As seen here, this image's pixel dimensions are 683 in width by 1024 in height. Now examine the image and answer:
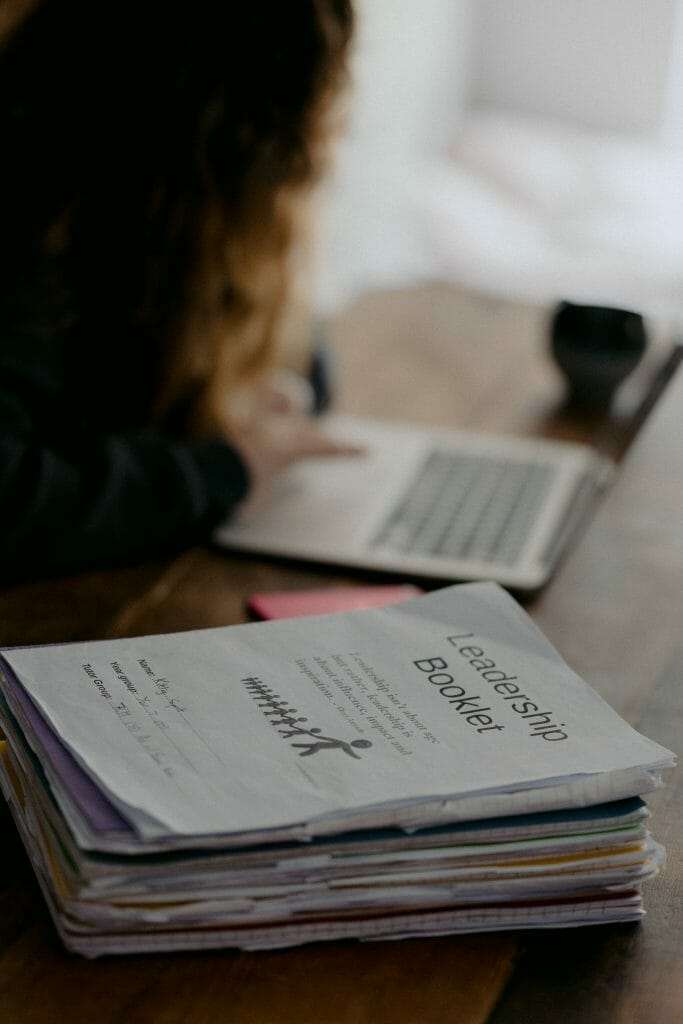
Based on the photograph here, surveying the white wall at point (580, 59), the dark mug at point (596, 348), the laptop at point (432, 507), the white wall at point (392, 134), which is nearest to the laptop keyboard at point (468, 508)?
the laptop at point (432, 507)

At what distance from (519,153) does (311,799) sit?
3.39 metres

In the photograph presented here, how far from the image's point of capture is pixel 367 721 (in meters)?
0.59

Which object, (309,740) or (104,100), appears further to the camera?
(104,100)

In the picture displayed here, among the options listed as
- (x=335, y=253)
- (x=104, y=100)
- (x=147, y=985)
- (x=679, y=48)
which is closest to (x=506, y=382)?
(x=104, y=100)

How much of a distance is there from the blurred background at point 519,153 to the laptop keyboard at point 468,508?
178 centimetres

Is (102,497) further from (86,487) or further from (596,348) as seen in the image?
(596,348)

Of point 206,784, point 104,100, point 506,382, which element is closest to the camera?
point 206,784

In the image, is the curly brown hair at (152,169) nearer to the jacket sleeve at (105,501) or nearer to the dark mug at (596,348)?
the jacket sleeve at (105,501)

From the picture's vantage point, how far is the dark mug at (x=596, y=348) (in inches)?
52.6

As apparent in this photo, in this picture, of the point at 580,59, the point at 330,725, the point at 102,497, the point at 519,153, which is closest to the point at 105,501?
the point at 102,497

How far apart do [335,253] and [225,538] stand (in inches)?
85.6

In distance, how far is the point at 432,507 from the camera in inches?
43.1

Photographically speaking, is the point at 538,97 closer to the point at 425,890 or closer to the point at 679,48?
the point at 679,48

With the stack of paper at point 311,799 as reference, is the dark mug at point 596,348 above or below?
above
